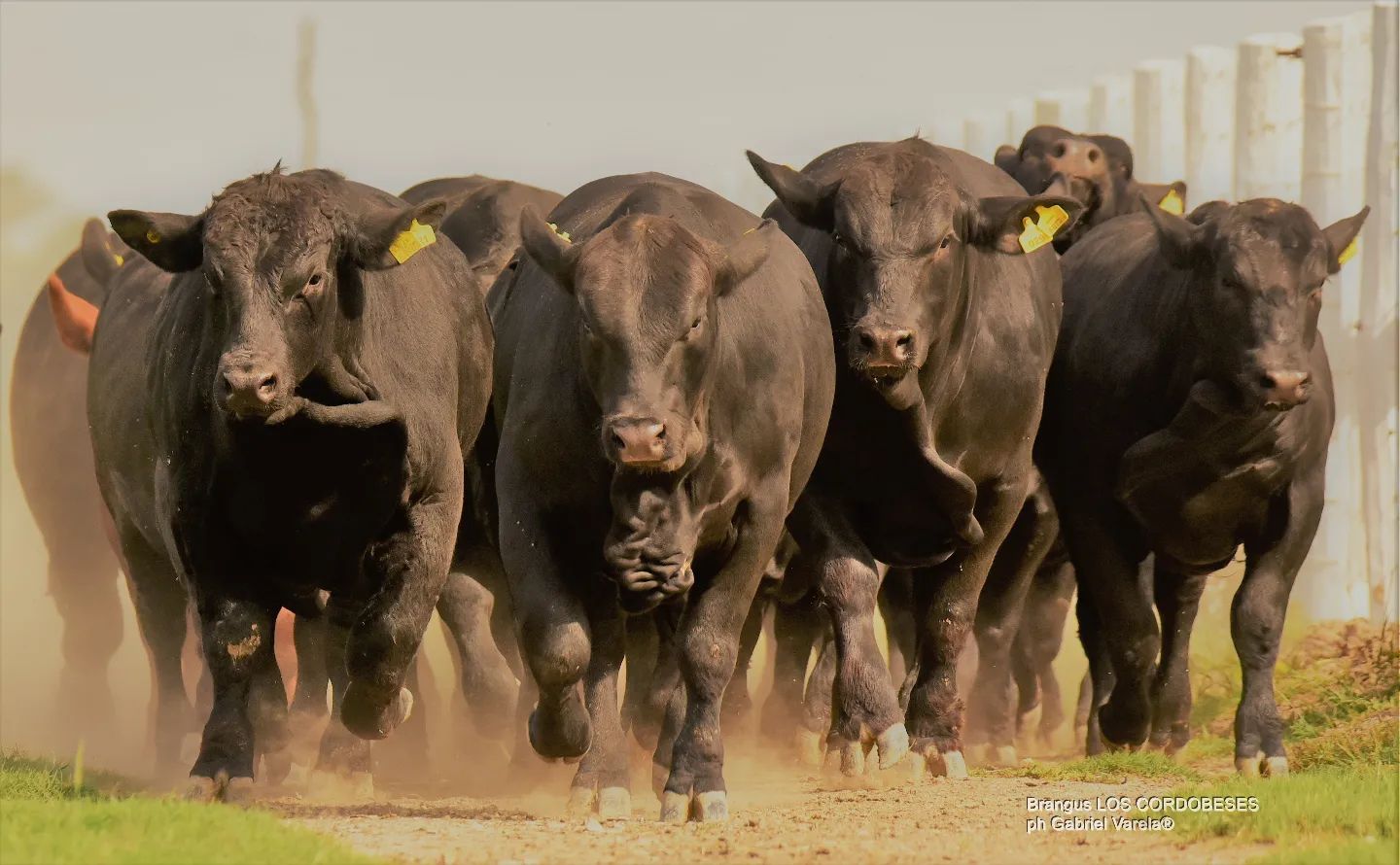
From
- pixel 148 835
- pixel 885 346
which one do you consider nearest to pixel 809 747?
pixel 885 346

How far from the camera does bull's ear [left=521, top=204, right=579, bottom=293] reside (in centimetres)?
807

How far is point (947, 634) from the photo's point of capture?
9938mm

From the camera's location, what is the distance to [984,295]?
10.1 meters

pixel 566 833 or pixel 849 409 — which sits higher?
pixel 849 409

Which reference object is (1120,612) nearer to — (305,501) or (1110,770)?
(1110,770)

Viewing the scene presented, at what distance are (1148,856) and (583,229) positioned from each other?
3159mm

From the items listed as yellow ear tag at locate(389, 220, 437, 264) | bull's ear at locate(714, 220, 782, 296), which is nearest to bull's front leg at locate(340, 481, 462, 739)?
yellow ear tag at locate(389, 220, 437, 264)

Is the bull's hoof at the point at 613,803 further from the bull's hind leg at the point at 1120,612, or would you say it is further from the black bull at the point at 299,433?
the bull's hind leg at the point at 1120,612

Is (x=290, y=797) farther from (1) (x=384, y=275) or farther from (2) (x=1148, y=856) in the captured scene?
(2) (x=1148, y=856)

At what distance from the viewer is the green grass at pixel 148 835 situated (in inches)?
249

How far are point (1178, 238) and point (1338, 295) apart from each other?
16.9ft

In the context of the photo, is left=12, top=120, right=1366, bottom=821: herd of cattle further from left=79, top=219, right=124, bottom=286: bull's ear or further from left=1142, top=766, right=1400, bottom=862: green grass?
left=1142, top=766, right=1400, bottom=862: green grass

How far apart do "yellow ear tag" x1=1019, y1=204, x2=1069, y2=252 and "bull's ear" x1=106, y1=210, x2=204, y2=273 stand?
11.5ft

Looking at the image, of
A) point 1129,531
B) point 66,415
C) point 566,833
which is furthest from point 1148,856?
point 66,415
